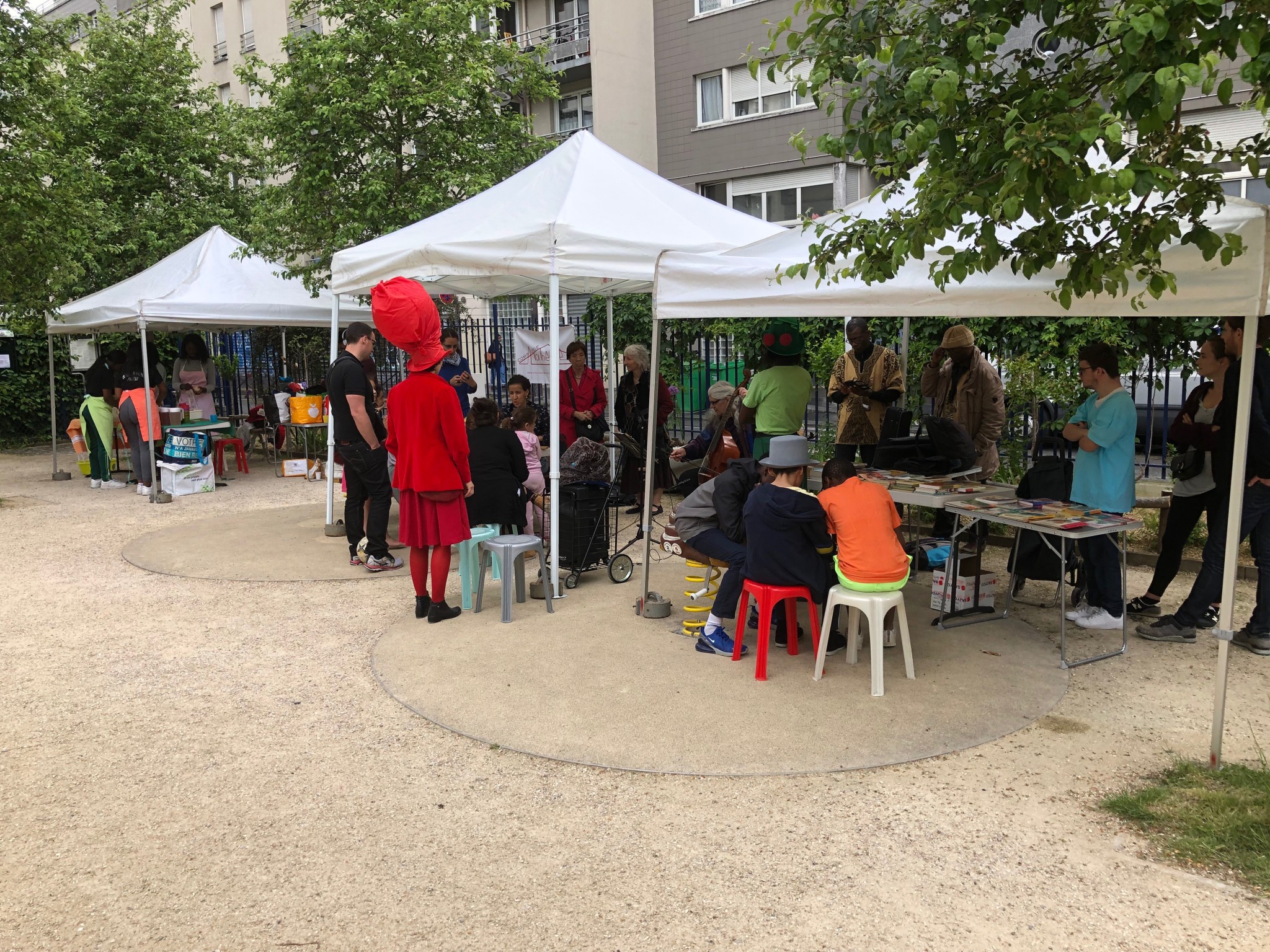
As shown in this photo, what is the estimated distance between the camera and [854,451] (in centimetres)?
843

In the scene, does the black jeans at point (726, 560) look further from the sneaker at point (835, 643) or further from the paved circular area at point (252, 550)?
the paved circular area at point (252, 550)

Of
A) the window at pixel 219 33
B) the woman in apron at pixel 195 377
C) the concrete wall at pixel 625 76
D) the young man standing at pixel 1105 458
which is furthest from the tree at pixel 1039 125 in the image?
the window at pixel 219 33

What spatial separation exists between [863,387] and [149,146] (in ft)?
54.1

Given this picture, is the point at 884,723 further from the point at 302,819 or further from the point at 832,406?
the point at 832,406

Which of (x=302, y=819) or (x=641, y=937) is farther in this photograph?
(x=302, y=819)

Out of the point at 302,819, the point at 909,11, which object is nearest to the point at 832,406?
Result: the point at 909,11

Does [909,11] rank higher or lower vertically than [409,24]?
lower

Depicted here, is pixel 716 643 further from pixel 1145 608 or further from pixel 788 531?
pixel 1145 608

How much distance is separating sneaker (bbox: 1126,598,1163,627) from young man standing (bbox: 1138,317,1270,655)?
0.52 meters

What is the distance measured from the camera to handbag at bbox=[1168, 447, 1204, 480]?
5770mm

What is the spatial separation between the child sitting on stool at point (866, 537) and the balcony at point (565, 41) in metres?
23.2

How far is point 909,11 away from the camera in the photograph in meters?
4.12

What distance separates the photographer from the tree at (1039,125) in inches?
119

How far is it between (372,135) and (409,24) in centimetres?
160
